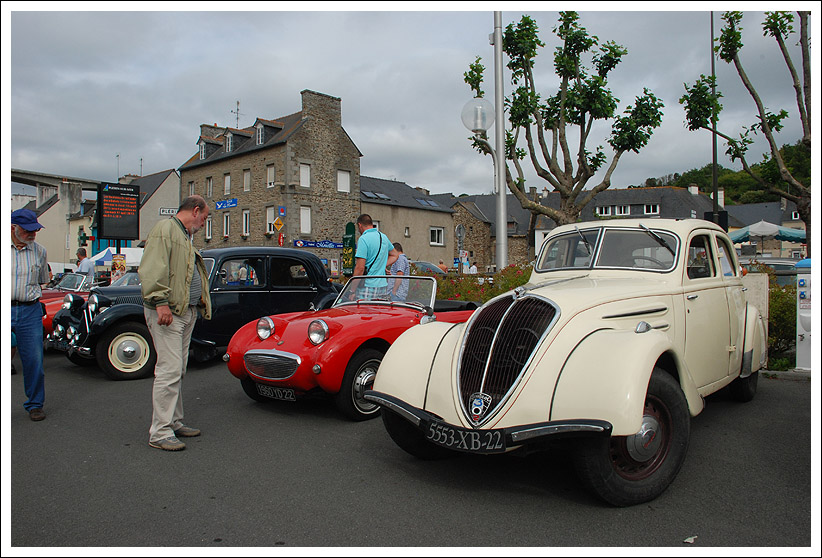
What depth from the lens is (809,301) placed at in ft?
22.9

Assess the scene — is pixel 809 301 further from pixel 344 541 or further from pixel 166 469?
pixel 166 469

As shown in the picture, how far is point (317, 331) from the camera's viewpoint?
17.6ft

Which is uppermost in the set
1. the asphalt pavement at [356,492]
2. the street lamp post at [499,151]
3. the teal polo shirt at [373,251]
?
the street lamp post at [499,151]

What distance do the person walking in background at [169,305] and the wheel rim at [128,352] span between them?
3.24 m

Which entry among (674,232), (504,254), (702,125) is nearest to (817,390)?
(674,232)

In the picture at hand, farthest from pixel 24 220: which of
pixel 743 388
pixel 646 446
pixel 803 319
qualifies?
pixel 803 319

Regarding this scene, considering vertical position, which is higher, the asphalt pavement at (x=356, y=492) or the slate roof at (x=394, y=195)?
the slate roof at (x=394, y=195)

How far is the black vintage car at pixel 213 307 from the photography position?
7.64 m

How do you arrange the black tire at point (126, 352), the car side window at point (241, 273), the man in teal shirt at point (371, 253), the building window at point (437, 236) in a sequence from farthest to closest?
the building window at point (437, 236), the car side window at point (241, 273), the man in teal shirt at point (371, 253), the black tire at point (126, 352)

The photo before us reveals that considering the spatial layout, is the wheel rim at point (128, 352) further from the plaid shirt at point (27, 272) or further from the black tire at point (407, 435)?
the black tire at point (407, 435)

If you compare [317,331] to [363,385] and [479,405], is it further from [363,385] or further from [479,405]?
[479,405]

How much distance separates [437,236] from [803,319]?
41.5 m

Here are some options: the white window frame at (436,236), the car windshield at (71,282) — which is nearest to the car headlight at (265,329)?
the car windshield at (71,282)

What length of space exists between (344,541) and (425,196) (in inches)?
1880
